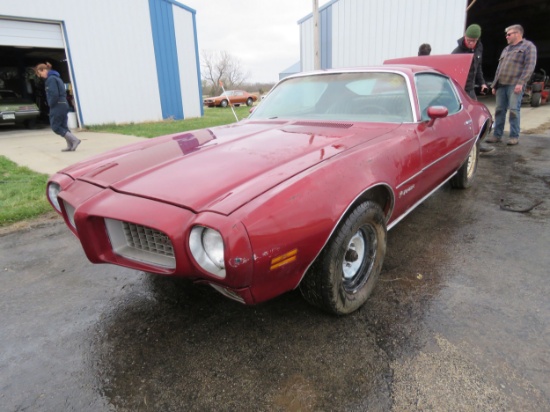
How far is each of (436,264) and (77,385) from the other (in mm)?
2354

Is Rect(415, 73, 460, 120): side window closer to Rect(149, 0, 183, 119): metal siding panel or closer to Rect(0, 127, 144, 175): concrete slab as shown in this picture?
Rect(0, 127, 144, 175): concrete slab

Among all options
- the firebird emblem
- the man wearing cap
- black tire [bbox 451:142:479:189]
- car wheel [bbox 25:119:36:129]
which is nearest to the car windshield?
the firebird emblem

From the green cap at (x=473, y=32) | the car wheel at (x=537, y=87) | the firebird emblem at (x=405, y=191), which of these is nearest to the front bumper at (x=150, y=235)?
the firebird emblem at (x=405, y=191)

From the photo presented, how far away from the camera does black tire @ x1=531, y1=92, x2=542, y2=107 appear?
40.2 feet

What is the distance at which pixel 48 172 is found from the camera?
570 centimetres

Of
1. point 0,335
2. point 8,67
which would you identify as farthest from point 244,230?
point 8,67

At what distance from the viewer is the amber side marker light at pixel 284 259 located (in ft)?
5.19

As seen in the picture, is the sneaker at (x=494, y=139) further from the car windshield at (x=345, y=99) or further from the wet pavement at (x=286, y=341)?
the car windshield at (x=345, y=99)

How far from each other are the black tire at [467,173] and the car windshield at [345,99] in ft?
5.52

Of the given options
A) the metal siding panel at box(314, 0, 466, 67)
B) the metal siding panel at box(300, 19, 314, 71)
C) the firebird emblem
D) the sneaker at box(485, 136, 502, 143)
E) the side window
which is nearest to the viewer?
the firebird emblem

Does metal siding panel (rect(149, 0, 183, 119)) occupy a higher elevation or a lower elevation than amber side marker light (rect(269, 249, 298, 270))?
higher

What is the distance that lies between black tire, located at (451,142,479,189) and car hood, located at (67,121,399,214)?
2015 millimetres

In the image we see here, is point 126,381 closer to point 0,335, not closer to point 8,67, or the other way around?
point 0,335

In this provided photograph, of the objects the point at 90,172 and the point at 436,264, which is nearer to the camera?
the point at 90,172
